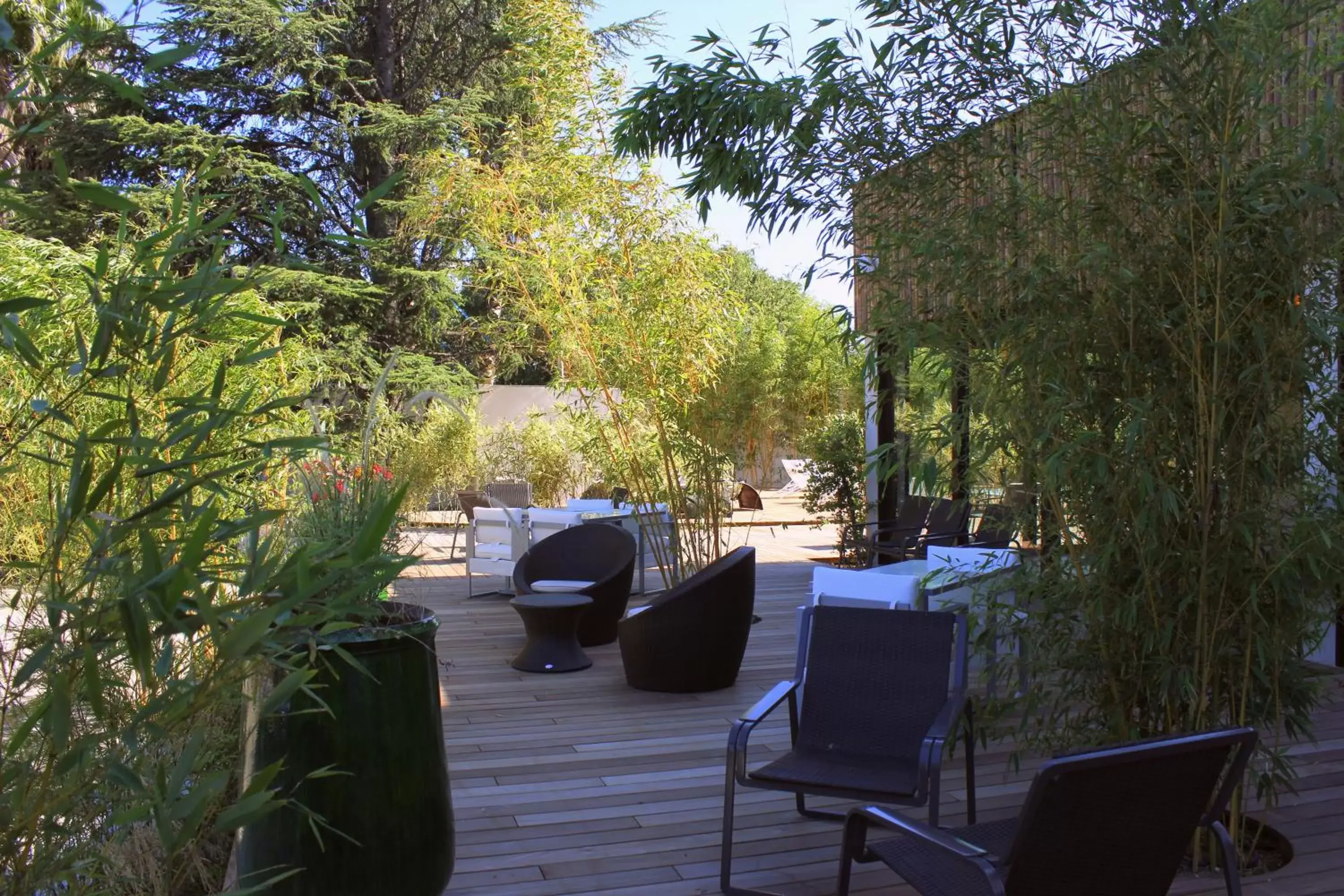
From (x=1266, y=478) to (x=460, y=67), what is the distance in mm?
18143

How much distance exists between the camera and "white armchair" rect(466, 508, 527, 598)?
8719mm

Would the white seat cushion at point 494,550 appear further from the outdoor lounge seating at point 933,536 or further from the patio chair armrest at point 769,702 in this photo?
the patio chair armrest at point 769,702

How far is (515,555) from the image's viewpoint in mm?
8742

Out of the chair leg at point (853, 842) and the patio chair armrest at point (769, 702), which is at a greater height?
the patio chair armrest at point (769, 702)

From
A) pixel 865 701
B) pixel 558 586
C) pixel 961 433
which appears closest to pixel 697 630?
pixel 558 586

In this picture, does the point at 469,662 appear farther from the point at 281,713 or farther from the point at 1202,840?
the point at 1202,840

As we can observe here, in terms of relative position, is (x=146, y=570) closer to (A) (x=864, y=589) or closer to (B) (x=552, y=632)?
(A) (x=864, y=589)

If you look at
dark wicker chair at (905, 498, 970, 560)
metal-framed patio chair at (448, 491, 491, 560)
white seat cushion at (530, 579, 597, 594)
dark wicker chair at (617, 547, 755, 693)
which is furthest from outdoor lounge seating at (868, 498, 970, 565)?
metal-framed patio chair at (448, 491, 491, 560)

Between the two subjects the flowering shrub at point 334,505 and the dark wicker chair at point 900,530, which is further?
the dark wicker chair at point 900,530

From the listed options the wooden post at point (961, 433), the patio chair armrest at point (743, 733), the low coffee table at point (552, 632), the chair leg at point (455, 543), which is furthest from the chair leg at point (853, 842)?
the chair leg at point (455, 543)

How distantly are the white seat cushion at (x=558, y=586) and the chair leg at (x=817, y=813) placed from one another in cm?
312

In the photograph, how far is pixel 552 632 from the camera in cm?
643

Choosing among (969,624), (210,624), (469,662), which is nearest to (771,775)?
(969,624)

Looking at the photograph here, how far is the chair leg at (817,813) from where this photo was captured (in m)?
3.79
